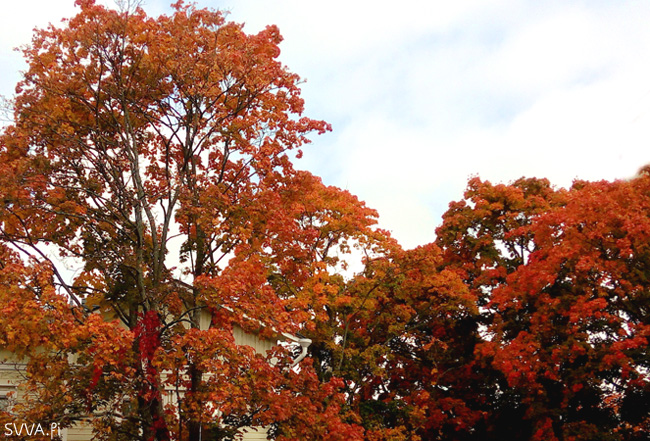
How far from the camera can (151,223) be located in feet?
42.2

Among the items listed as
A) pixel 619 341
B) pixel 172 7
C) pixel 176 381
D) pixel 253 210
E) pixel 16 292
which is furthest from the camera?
pixel 619 341

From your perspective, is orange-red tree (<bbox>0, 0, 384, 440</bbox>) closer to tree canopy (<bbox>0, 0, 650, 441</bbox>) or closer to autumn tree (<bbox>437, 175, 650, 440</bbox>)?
tree canopy (<bbox>0, 0, 650, 441</bbox>)

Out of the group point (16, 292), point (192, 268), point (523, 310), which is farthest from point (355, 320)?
point (16, 292)

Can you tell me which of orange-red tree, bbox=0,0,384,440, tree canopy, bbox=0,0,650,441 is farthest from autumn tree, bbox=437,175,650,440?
orange-red tree, bbox=0,0,384,440

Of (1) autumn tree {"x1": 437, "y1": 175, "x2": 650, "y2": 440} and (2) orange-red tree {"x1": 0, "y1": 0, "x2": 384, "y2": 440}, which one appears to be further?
(1) autumn tree {"x1": 437, "y1": 175, "x2": 650, "y2": 440}

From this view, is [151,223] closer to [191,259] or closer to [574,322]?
[191,259]

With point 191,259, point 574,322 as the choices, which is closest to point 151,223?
point 191,259

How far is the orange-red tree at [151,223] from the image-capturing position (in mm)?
10930

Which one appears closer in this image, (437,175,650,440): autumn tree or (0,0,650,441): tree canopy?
(0,0,650,441): tree canopy

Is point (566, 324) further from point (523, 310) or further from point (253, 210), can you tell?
point (253, 210)

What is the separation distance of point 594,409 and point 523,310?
435 centimetres

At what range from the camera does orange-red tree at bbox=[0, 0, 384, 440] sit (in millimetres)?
10930

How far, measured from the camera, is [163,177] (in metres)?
14.5

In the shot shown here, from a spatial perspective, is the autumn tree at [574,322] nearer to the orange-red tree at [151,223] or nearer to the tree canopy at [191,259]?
the tree canopy at [191,259]
